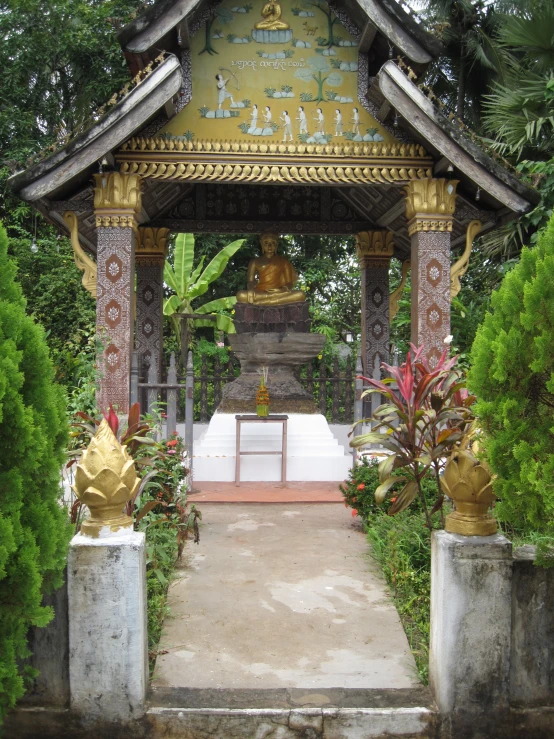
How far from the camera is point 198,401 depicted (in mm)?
15367

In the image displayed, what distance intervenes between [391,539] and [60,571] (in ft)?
9.25

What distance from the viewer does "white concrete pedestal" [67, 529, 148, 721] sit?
3234mm

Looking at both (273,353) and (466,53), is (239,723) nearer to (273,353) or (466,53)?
(273,353)

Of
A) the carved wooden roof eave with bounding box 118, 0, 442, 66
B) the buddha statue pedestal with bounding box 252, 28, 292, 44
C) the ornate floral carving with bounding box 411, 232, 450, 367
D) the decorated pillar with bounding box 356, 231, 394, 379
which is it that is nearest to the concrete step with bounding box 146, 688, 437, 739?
the ornate floral carving with bounding box 411, 232, 450, 367

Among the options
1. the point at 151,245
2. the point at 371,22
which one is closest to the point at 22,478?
the point at 371,22

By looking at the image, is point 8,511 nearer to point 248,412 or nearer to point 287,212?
point 248,412

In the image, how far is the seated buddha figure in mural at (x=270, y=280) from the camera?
34.6 feet

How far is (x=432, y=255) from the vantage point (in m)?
8.20

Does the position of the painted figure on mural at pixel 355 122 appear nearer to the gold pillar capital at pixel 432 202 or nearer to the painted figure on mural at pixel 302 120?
the painted figure on mural at pixel 302 120

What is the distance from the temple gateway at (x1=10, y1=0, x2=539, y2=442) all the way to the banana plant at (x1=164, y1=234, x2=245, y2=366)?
7516 mm

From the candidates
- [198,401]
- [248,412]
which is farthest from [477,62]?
[248,412]

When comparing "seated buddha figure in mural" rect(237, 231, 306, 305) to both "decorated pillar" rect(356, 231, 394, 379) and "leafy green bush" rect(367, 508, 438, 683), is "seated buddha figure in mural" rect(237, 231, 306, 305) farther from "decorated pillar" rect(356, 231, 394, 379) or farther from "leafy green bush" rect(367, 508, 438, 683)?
"leafy green bush" rect(367, 508, 438, 683)

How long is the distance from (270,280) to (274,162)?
9.51ft

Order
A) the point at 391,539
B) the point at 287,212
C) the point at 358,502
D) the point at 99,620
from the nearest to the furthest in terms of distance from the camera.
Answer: the point at 99,620 < the point at 391,539 < the point at 358,502 < the point at 287,212
